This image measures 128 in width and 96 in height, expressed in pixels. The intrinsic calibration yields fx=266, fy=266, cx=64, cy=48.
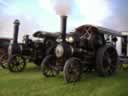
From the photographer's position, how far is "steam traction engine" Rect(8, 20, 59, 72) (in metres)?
12.4

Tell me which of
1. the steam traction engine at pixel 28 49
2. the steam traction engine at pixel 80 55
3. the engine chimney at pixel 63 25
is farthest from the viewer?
the steam traction engine at pixel 28 49

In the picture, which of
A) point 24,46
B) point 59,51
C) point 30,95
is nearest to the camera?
point 30,95

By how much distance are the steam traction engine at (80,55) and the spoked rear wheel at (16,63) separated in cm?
227

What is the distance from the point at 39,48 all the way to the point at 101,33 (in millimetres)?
3468

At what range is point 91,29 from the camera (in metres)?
11.4

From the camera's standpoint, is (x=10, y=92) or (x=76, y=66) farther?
(x=76, y=66)

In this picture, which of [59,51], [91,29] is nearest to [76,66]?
[59,51]

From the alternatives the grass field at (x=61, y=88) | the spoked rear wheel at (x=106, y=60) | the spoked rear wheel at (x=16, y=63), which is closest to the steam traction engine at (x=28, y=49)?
the spoked rear wheel at (x=16, y=63)

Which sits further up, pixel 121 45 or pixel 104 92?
pixel 121 45

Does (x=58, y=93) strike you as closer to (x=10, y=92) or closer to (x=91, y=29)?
(x=10, y=92)

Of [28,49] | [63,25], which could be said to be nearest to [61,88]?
[63,25]

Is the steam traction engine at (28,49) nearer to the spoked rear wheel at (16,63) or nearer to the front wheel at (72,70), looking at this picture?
the spoked rear wheel at (16,63)

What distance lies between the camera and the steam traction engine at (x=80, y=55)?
926 cm

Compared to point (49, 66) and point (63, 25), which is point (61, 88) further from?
point (49, 66)
